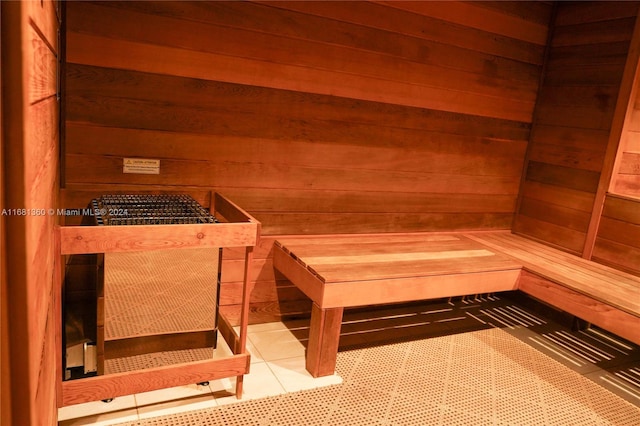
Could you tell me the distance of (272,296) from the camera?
117 inches

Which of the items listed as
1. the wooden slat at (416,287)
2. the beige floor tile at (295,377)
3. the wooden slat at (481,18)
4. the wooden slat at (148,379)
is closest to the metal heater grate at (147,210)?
the wooden slat at (148,379)

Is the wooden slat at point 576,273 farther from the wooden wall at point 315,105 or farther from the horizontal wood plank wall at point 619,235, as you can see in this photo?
the wooden wall at point 315,105

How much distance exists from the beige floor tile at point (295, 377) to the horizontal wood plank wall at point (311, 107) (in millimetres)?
526

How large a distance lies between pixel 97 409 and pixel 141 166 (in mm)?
1145

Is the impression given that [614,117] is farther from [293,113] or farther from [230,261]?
[230,261]

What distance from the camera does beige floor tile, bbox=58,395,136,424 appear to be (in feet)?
6.46

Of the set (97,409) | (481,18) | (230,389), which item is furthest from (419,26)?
(97,409)

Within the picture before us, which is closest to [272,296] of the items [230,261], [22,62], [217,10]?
[230,261]

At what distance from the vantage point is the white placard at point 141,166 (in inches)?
94.9

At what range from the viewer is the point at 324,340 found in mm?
2387

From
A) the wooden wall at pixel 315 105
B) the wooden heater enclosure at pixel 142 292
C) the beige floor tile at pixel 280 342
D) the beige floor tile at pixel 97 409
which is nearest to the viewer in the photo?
the wooden heater enclosure at pixel 142 292

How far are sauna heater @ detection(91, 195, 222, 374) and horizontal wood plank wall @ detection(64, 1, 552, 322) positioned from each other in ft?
1.14

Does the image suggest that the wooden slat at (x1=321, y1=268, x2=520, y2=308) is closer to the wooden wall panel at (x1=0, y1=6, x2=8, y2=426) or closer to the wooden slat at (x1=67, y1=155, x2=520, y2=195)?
the wooden slat at (x1=67, y1=155, x2=520, y2=195)

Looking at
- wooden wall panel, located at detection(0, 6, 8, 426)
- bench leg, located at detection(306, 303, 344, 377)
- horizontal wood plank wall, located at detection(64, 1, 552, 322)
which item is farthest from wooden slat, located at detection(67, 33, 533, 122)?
wooden wall panel, located at detection(0, 6, 8, 426)
